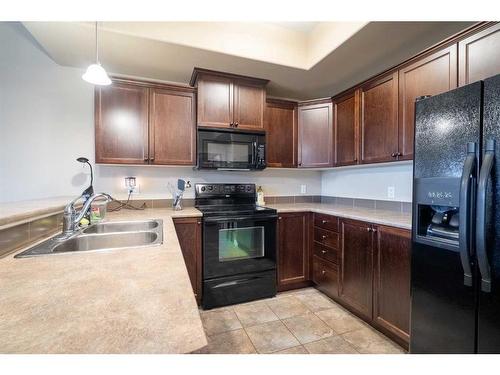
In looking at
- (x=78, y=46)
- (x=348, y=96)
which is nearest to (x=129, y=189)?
(x=78, y=46)

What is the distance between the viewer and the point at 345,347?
1.65 meters

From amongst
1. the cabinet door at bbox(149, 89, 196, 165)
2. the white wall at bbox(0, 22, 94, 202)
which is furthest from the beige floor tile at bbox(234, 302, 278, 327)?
the white wall at bbox(0, 22, 94, 202)

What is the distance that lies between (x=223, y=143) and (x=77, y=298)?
6.40 ft

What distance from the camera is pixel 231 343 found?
170 cm

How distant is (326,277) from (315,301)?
0.85 feet

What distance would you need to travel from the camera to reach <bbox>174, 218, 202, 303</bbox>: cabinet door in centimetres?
211

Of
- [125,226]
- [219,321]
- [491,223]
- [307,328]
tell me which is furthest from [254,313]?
[491,223]

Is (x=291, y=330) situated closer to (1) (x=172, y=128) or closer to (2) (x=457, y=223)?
(2) (x=457, y=223)

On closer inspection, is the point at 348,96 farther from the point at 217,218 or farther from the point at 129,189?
the point at 129,189

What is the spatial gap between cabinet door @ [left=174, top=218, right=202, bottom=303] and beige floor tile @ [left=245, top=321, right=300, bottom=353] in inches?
25.1

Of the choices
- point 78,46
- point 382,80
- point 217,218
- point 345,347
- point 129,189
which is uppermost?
point 78,46

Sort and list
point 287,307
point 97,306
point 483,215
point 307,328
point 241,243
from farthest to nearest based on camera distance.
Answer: point 241,243
point 287,307
point 307,328
point 483,215
point 97,306

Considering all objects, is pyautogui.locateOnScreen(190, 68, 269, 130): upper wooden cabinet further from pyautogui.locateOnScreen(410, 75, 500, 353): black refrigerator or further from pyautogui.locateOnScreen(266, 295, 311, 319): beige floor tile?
pyautogui.locateOnScreen(266, 295, 311, 319): beige floor tile

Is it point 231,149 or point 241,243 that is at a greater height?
point 231,149
